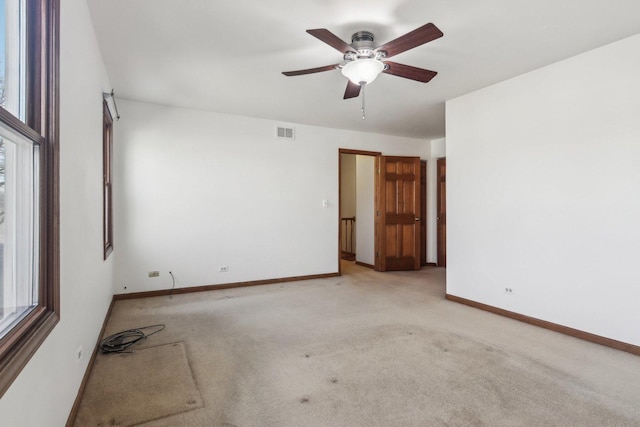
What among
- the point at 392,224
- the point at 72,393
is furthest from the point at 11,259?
the point at 392,224

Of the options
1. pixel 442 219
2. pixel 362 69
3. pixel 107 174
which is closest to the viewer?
pixel 362 69

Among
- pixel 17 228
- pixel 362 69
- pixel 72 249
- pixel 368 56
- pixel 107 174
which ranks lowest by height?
pixel 72 249

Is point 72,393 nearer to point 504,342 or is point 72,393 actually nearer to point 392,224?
point 504,342

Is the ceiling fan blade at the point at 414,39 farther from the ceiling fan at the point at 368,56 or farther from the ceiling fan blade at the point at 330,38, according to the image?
the ceiling fan blade at the point at 330,38

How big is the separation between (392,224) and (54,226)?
214 inches

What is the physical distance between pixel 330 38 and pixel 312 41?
600 millimetres

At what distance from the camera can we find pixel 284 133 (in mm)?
5375

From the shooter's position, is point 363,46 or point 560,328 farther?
point 560,328

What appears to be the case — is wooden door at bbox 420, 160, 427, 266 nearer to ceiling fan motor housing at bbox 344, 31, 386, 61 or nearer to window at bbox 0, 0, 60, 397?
ceiling fan motor housing at bbox 344, 31, 386, 61

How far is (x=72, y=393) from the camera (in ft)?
6.20

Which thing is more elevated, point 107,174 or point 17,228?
point 107,174

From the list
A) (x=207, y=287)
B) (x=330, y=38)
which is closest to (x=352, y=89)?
(x=330, y=38)

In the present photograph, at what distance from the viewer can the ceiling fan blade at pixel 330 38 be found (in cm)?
214

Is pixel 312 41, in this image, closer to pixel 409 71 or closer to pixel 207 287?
pixel 409 71
